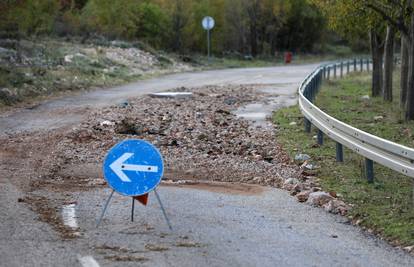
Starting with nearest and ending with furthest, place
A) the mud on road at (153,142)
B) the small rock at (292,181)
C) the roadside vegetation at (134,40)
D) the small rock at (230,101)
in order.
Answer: the small rock at (292,181)
the mud on road at (153,142)
the small rock at (230,101)
the roadside vegetation at (134,40)

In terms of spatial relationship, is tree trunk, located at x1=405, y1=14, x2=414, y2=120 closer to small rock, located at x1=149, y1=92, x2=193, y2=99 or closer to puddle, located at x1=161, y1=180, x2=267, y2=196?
small rock, located at x1=149, y1=92, x2=193, y2=99

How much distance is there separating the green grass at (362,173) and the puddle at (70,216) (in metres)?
3.32

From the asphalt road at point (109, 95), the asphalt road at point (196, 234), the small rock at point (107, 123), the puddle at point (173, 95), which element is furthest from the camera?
the puddle at point (173, 95)

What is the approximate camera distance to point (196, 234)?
8.41 metres

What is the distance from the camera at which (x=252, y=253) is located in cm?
763

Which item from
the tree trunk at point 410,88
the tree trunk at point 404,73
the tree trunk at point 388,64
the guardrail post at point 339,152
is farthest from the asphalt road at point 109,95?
the tree trunk at point 410,88

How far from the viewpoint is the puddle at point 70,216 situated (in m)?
8.75

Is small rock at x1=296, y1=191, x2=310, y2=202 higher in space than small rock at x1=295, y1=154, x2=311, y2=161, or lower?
higher

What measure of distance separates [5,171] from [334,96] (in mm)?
18098

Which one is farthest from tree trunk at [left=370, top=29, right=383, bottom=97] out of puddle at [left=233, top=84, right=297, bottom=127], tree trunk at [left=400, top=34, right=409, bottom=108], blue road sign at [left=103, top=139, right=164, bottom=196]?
blue road sign at [left=103, top=139, right=164, bottom=196]

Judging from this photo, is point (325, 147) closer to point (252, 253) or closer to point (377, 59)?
point (252, 253)

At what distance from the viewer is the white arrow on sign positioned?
870 cm

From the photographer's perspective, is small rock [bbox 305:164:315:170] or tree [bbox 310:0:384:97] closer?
small rock [bbox 305:164:315:170]

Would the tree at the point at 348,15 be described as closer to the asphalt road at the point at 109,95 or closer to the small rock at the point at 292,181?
the asphalt road at the point at 109,95
